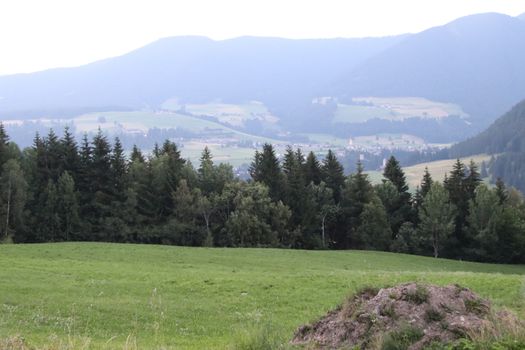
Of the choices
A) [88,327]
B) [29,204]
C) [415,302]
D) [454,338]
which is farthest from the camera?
[29,204]

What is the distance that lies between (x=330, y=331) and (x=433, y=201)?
64968mm

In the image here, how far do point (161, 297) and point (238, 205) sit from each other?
4575 centimetres

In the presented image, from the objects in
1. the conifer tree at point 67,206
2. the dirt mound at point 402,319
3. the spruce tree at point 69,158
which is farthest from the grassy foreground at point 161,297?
the spruce tree at point 69,158

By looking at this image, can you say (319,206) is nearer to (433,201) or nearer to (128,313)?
(433,201)

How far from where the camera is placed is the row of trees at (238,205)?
6512cm

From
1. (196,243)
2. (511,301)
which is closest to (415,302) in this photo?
(511,301)

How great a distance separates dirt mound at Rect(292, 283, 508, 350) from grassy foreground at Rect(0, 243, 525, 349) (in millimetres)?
1421

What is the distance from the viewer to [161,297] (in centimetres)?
2342

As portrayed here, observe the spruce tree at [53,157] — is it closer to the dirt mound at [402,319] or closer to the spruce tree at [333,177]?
the spruce tree at [333,177]

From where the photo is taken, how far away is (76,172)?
69625 mm

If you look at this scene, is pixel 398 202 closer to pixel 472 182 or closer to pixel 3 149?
pixel 472 182

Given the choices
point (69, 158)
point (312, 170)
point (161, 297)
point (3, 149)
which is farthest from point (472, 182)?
point (161, 297)

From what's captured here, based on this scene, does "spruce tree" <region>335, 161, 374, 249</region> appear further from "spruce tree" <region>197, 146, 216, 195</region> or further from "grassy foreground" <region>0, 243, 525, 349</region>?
"grassy foreground" <region>0, 243, 525, 349</region>

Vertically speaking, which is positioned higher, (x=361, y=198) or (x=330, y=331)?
(x=330, y=331)
